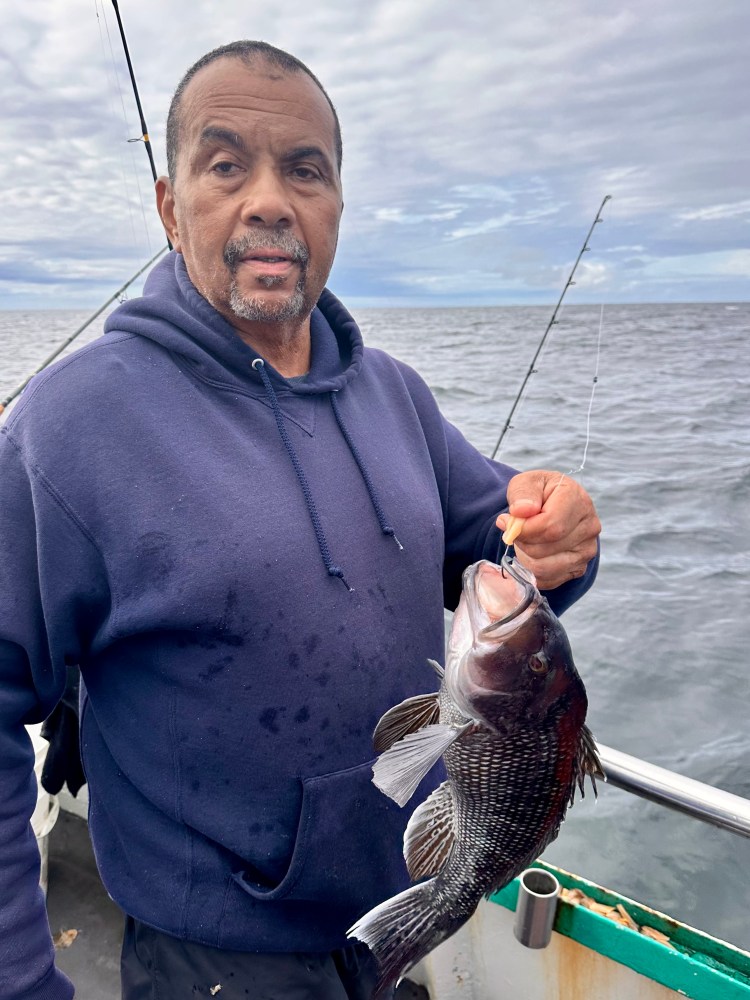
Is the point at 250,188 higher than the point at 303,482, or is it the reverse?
the point at 250,188

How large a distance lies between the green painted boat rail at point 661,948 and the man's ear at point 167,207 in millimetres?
2225

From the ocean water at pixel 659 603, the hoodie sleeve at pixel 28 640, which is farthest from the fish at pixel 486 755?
the ocean water at pixel 659 603

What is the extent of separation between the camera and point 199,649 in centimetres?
157

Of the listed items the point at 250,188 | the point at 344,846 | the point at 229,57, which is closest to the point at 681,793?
the point at 344,846

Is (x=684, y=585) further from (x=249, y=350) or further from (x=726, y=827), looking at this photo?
(x=249, y=350)

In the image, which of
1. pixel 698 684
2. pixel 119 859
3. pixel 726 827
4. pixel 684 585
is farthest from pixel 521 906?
pixel 684 585

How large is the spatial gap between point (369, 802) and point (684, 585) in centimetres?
742

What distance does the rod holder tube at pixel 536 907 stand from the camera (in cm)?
236

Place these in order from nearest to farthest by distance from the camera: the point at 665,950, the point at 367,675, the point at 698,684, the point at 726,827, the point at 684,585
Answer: the point at 367,675 < the point at 726,827 < the point at 665,950 < the point at 698,684 < the point at 684,585

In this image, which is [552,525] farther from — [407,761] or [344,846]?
[344,846]

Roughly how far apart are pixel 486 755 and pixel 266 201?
1440 millimetres

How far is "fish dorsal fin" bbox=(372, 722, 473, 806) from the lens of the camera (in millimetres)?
1485

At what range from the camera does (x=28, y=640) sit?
4.87 ft

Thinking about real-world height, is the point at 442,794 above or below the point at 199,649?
below
